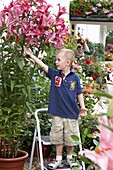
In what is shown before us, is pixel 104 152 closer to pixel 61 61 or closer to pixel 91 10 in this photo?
pixel 61 61

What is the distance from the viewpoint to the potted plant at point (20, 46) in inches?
156

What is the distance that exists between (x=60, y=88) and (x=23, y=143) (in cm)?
143

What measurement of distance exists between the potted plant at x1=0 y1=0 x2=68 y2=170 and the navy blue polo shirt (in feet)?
0.78

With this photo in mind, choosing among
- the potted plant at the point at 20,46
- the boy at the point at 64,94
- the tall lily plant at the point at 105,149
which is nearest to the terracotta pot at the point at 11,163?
the potted plant at the point at 20,46

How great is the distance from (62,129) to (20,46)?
110 cm

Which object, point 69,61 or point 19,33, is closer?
point 19,33

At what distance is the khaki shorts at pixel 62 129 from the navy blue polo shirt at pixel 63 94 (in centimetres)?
7

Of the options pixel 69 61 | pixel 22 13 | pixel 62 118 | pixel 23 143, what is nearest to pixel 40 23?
pixel 22 13

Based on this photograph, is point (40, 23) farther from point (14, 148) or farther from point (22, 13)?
point (14, 148)

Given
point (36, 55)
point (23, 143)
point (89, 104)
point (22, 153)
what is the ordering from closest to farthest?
point (36, 55) < point (22, 153) < point (23, 143) < point (89, 104)

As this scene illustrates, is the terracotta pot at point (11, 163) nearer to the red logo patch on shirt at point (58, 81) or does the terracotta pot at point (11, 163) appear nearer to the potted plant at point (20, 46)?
the potted plant at point (20, 46)

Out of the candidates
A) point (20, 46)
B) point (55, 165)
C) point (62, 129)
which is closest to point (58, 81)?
point (62, 129)

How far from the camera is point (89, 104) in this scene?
6844 millimetres

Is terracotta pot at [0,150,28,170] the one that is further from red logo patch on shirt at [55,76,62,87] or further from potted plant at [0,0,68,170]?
red logo patch on shirt at [55,76,62,87]
